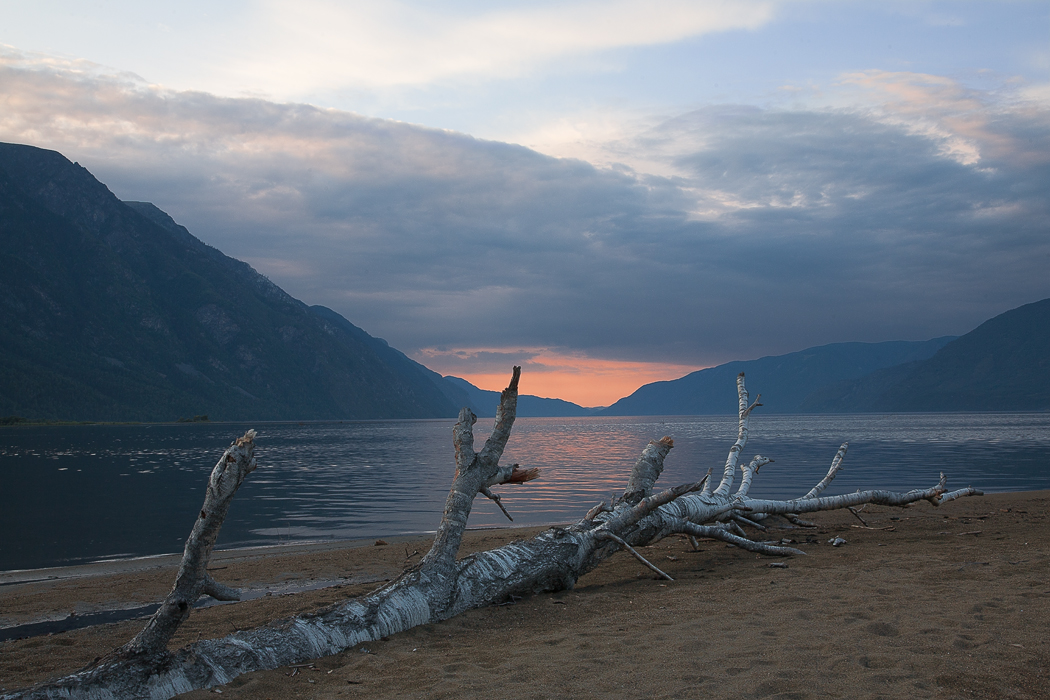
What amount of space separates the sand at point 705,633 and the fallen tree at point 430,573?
0.61ft

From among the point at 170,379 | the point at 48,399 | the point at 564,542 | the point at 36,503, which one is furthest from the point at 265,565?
the point at 170,379

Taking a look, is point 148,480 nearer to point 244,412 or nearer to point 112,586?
point 112,586

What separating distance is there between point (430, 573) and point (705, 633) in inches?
103

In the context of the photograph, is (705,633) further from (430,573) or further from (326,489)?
(326,489)

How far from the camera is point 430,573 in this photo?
6.38m

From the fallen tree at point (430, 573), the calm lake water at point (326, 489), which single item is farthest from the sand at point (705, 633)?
the calm lake water at point (326, 489)

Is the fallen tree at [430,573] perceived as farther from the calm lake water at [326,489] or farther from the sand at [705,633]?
the calm lake water at [326,489]

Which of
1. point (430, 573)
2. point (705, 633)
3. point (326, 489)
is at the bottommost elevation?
point (326, 489)

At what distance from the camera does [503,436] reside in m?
7.00

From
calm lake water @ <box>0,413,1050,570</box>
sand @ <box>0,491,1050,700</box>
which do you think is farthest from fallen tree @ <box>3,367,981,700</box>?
calm lake water @ <box>0,413,1050,570</box>

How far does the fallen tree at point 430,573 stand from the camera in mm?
4199

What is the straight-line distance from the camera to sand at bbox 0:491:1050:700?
14.0 ft

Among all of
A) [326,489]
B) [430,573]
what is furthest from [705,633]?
[326,489]

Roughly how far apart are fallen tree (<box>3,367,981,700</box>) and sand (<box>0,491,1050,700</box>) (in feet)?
0.61
